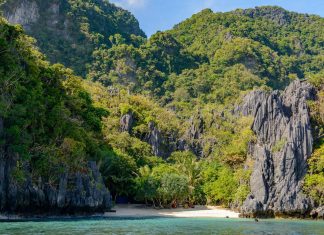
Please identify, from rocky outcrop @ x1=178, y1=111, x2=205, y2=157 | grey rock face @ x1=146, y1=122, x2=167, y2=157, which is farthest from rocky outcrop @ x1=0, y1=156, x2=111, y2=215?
rocky outcrop @ x1=178, y1=111, x2=205, y2=157

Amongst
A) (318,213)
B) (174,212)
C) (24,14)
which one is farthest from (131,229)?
(24,14)

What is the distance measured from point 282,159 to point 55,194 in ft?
69.2

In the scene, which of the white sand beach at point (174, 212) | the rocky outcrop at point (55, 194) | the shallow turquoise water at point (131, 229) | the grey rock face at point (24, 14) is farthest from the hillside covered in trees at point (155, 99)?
the shallow turquoise water at point (131, 229)

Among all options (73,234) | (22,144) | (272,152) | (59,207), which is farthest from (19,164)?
(272,152)

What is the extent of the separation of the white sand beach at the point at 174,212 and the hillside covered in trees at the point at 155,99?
1.44 m

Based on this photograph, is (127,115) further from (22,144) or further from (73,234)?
(73,234)

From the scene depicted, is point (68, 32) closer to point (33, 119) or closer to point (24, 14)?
point (24, 14)

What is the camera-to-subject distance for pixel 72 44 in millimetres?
101250

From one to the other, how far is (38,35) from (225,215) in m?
67.9

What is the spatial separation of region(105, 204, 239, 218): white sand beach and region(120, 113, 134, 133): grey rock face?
13.5 meters

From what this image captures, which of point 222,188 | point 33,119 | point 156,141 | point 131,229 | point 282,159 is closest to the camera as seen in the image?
point 131,229

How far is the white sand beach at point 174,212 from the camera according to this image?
43844 millimetres

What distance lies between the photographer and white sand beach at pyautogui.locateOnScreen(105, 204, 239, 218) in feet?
144

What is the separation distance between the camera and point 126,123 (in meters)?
A: 61.9
